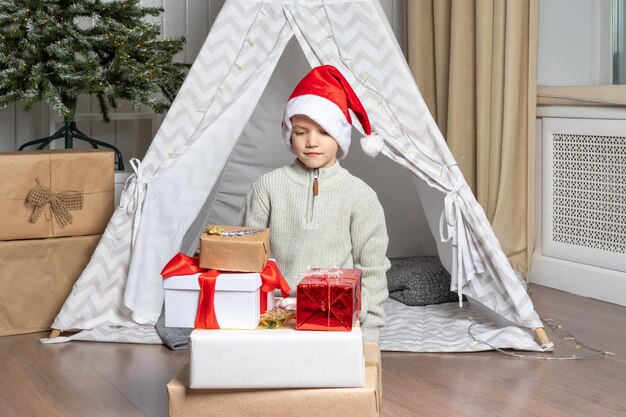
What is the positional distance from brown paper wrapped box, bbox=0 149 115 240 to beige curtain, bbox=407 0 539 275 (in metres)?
1.42

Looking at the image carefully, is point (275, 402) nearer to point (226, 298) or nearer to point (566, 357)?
point (226, 298)

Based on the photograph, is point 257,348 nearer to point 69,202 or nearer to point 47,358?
point 47,358

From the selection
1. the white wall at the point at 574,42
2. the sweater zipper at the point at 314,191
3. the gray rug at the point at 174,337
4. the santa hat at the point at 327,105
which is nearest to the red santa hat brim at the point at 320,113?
the santa hat at the point at 327,105

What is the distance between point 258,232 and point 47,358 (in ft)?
3.41

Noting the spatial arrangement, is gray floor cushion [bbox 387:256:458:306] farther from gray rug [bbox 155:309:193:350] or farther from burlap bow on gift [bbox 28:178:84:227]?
burlap bow on gift [bbox 28:178:84:227]

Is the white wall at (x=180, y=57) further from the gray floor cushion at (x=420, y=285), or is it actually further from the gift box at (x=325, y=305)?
the gift box at (x=325, y=305)

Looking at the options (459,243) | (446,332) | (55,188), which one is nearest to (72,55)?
(55,188)

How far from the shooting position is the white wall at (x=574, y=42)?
11.8 feet

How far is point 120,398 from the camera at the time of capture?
227 cm

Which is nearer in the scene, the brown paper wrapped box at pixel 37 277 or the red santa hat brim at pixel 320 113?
the red santa hat brim at pixel 320 113

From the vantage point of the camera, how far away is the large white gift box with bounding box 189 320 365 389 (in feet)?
5.65

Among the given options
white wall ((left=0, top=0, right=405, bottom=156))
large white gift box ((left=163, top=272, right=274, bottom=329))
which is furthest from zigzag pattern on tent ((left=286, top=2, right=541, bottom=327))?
white wall ((left=0, top=0, right=405, bottom=156))

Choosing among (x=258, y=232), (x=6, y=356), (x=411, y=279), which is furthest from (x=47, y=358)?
(x=411, y=279)

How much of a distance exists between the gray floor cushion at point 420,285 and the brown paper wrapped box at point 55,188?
106 cm
